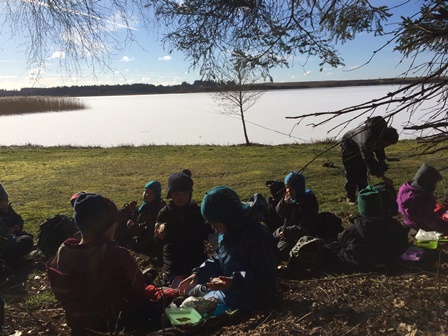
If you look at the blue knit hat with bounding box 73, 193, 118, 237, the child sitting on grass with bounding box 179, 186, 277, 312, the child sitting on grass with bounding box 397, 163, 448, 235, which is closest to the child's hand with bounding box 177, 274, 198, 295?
the child sitting on grass with bounding box 179, 186, 277, 312

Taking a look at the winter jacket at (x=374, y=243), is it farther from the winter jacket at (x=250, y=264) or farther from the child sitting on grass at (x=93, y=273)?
the child sitting on grass at (x=93, y=273)

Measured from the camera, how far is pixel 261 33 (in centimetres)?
456

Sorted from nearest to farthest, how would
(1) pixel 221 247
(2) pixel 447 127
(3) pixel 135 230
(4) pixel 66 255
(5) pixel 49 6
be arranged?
(4) pixel 66 255 → (2) pixel 447 127 → (1) pixel 221 247 → (5) pixel 49 6 → (3) pixel 135 230

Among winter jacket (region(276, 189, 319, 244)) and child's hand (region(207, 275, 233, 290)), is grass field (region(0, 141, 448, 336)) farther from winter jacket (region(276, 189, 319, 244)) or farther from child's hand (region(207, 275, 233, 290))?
winter jacket (region(276, 189, 319, 244))

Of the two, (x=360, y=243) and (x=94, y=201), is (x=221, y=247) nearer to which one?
(x=94, y=201)

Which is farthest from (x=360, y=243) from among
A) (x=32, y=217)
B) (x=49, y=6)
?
(x=32, y=217)

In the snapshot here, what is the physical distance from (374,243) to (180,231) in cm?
184

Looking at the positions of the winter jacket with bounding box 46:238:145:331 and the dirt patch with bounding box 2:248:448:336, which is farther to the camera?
the winter jacket with bounding box 46:238:145:331

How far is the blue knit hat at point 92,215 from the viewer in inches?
109

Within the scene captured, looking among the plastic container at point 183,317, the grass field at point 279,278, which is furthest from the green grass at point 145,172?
the plastic container at point 183,317

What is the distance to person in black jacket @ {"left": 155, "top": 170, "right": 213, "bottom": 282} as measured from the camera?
4086mm

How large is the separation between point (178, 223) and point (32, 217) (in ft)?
14.5

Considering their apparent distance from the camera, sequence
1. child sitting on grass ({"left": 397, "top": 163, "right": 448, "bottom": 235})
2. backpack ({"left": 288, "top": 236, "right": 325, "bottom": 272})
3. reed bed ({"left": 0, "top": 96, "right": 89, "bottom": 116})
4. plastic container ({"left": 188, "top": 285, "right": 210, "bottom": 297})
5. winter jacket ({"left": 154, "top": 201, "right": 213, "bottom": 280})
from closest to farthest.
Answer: plastic container ({"left": 188, "top": 285, "right": 210, "bottom": 297}) < backpack ({"left": 288, "top": 236, "right": 325, "bottom": 272}) < winter jacket ({"left": 154, "top": 201, "right": 213, "bottom": 280}) < child sitting on grass ({"left": 397, "top": 163, "right": 448, "bottom": 235}) < reed bed ({"left": 0, "top": 96, "right": 89, "bottom": 116})

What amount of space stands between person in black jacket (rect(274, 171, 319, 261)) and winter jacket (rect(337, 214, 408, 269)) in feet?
2.02
